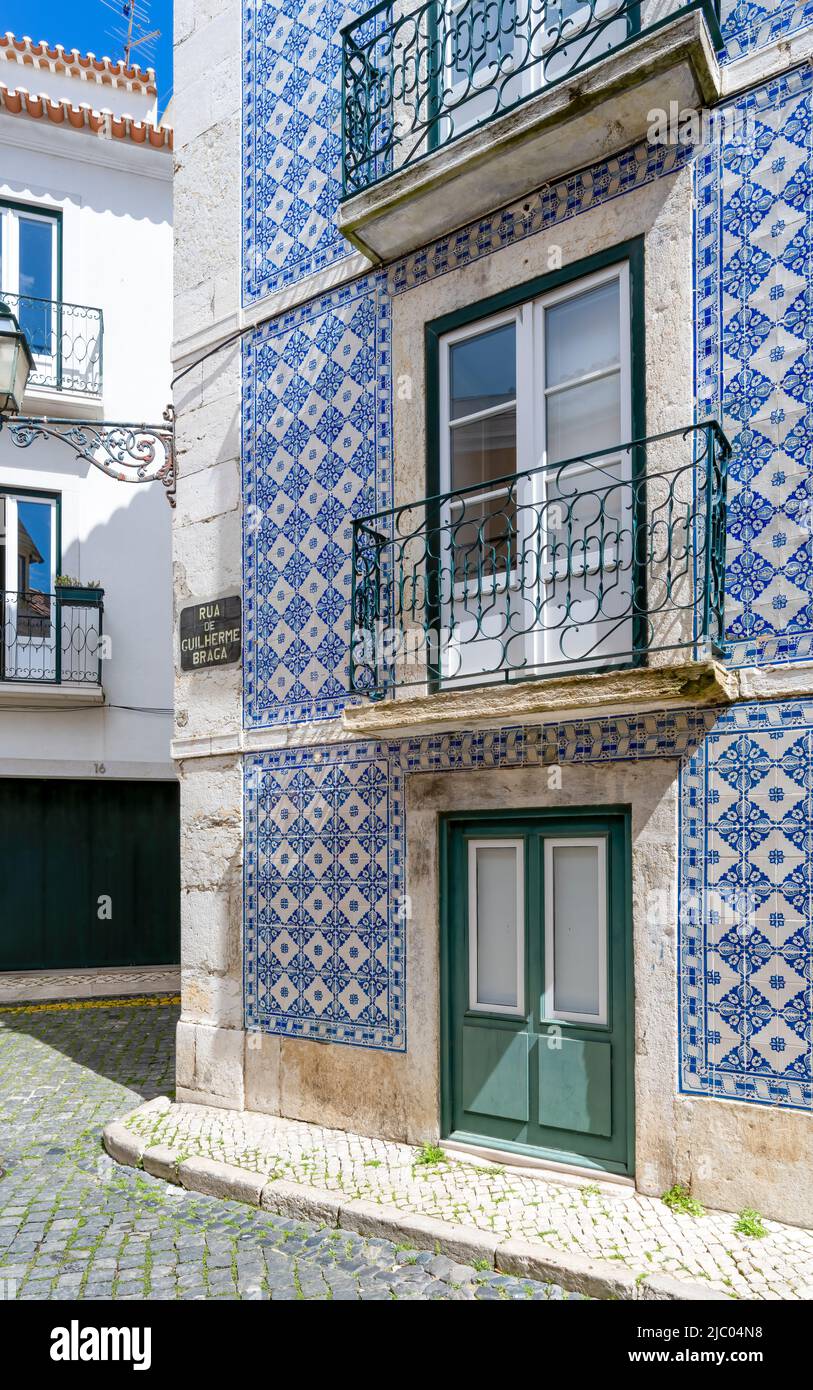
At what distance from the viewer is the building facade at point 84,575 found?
1220cm

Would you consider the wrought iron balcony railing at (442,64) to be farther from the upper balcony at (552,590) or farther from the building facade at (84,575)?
the building facade at (84,575)

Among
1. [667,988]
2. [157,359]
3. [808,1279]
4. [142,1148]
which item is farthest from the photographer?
[157,359]

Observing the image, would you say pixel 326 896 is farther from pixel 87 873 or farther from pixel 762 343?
pixel 87 873

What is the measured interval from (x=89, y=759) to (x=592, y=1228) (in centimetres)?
919

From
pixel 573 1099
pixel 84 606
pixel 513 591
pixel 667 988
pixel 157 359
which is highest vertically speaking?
pixel 157 359

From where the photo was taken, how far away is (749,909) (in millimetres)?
4555

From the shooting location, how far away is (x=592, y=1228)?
4453mm

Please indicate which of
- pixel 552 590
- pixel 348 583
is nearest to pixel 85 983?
pixel 348 583

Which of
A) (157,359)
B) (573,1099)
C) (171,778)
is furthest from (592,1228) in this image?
(157,359)

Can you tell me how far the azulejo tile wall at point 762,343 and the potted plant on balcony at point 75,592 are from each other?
8.82m

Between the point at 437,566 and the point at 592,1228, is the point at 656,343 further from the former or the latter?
the point at 592,1228

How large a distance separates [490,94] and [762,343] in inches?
93.5

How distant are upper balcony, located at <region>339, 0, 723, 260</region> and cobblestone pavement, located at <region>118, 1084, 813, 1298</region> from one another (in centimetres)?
484

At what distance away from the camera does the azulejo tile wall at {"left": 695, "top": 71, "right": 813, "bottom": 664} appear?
4.55 meters
